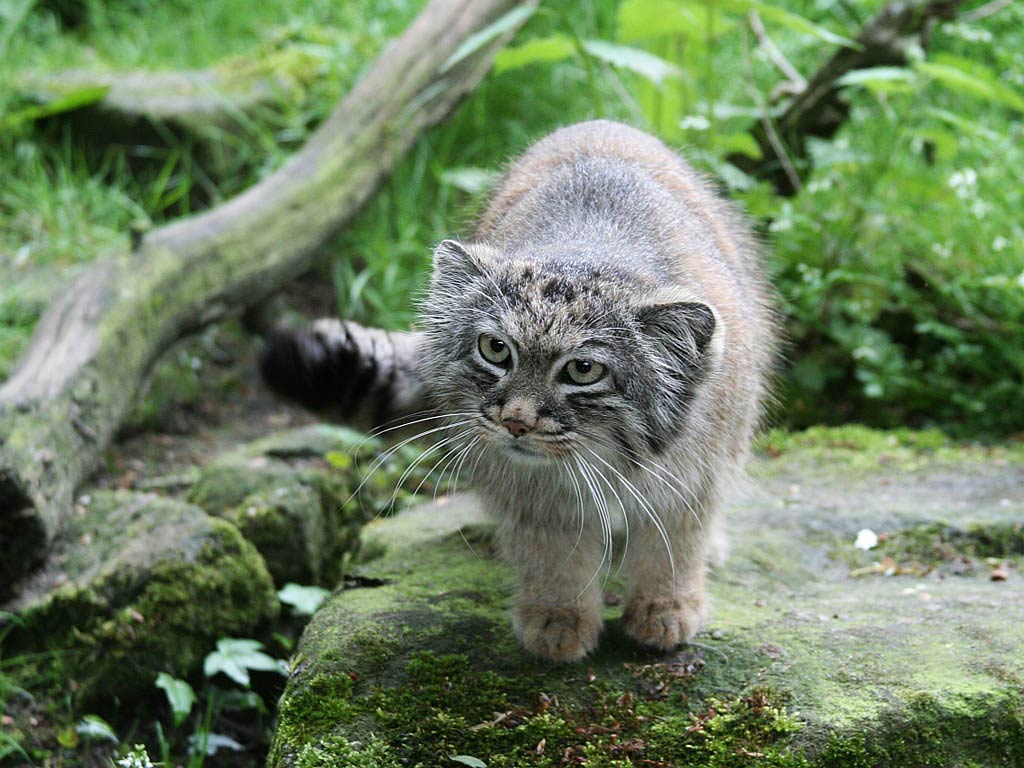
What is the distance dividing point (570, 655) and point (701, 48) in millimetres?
3822

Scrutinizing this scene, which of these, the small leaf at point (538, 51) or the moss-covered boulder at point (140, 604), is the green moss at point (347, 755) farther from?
the small leaf at point (538, 51)

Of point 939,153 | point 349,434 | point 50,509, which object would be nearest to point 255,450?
point 349,434

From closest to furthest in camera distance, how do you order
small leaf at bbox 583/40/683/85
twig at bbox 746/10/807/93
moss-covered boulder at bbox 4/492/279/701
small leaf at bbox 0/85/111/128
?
moss-covered boulder at bbox 4/492/279/701 → small leaf at bbox 583/40/683/85 → twig at bbox 746/10/807/93 → small leaf at bbox 0/85/111/128

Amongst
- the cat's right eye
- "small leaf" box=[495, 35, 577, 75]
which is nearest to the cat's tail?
the cat's right eye

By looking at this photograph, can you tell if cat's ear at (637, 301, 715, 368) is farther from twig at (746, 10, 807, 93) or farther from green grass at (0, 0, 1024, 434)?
twig at (746, 10, 807, 93)

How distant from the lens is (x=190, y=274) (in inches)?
208

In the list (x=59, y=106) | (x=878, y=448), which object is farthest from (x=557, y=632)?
(x=59, y=106)

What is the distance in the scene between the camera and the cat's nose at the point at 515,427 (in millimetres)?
2932

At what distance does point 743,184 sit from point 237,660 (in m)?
3.26

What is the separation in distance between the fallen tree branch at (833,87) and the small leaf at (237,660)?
3.64m

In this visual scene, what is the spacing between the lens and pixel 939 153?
20.7 feet

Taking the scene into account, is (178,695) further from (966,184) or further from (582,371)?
(966,184)

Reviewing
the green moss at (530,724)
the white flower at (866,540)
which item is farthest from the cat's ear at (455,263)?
the white flower at (866,540)

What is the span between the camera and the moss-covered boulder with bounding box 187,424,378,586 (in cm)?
469
